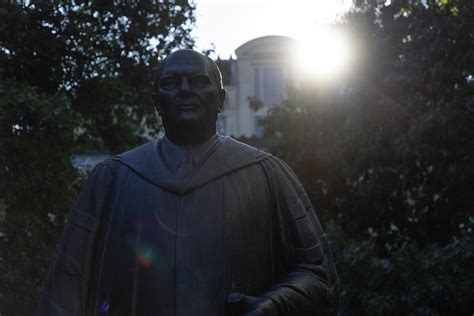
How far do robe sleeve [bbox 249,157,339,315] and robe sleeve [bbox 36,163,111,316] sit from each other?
0.72m

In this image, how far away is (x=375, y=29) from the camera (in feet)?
62.4

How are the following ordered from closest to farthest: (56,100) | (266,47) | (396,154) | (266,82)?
1. (56,100)
2. (396,154)
3. (266,47)
4. (266,82)

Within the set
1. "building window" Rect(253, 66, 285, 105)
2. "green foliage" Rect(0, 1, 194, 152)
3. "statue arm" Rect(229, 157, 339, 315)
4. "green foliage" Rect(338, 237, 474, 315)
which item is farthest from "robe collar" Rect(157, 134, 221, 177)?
"building window" Rect(253, 66, 285, 105)

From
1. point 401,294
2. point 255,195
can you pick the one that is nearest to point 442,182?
point 401,294

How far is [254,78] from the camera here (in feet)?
120

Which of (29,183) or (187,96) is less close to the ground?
(187,96)

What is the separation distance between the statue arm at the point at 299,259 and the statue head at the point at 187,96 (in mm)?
337

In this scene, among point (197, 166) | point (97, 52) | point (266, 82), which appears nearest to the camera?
point (197, 166)

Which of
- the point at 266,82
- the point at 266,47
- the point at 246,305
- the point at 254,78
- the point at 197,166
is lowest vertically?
the point at 266,82

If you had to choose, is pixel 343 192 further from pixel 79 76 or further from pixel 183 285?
pixel 183 285

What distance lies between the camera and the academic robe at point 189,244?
3451 mm

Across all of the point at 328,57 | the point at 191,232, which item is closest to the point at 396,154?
the point at 328,57

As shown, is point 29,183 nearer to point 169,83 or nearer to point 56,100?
point 56,100

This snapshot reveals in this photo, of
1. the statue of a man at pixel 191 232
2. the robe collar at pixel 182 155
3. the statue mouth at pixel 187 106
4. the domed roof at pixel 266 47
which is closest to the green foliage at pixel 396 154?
the statue of a man at pixel 191 232
